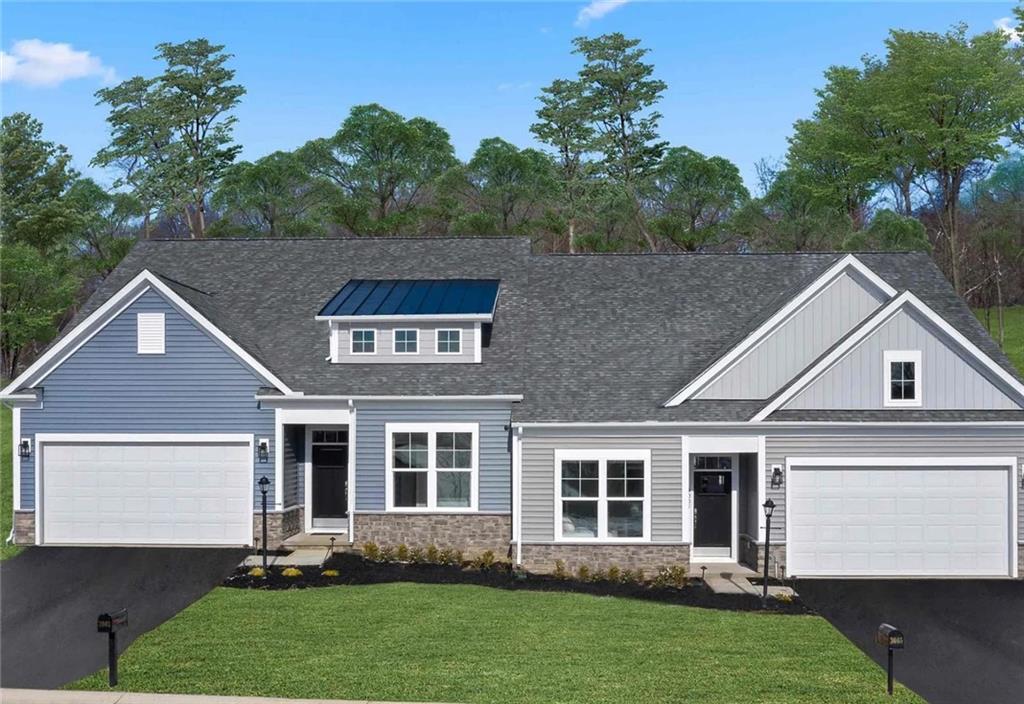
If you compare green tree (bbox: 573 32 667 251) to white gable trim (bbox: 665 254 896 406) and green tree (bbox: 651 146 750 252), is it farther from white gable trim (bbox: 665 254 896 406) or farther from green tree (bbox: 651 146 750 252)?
white gable trim (bbox: 665 254 896 406)

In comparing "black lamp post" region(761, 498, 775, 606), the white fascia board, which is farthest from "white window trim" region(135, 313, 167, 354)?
"black lamp post" region(761, 498, 775, 606)

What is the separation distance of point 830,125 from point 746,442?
3358 cm

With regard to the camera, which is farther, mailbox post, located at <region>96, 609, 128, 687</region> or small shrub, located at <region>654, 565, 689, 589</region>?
small shrub, located at <region>654, 565, 689, 589</region>

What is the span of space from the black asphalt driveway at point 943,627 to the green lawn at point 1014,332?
2505cm

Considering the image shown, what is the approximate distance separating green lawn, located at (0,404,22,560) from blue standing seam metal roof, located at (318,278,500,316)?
8.39m

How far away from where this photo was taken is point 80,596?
15.3 metres

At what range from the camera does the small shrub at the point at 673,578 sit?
16.6 m

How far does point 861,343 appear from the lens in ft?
57.3

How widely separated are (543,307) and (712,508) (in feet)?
21.8

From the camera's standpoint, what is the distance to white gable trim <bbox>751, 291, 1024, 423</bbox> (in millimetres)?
17219

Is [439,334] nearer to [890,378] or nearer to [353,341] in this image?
[353,341]

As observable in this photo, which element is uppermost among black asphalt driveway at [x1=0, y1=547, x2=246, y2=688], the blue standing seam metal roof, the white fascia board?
the blue standing seam metal roof

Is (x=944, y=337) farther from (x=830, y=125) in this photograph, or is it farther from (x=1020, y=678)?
(x=830, y=125)

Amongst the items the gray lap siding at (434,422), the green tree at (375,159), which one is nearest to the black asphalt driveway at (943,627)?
the gray lap siding at (434,422)
